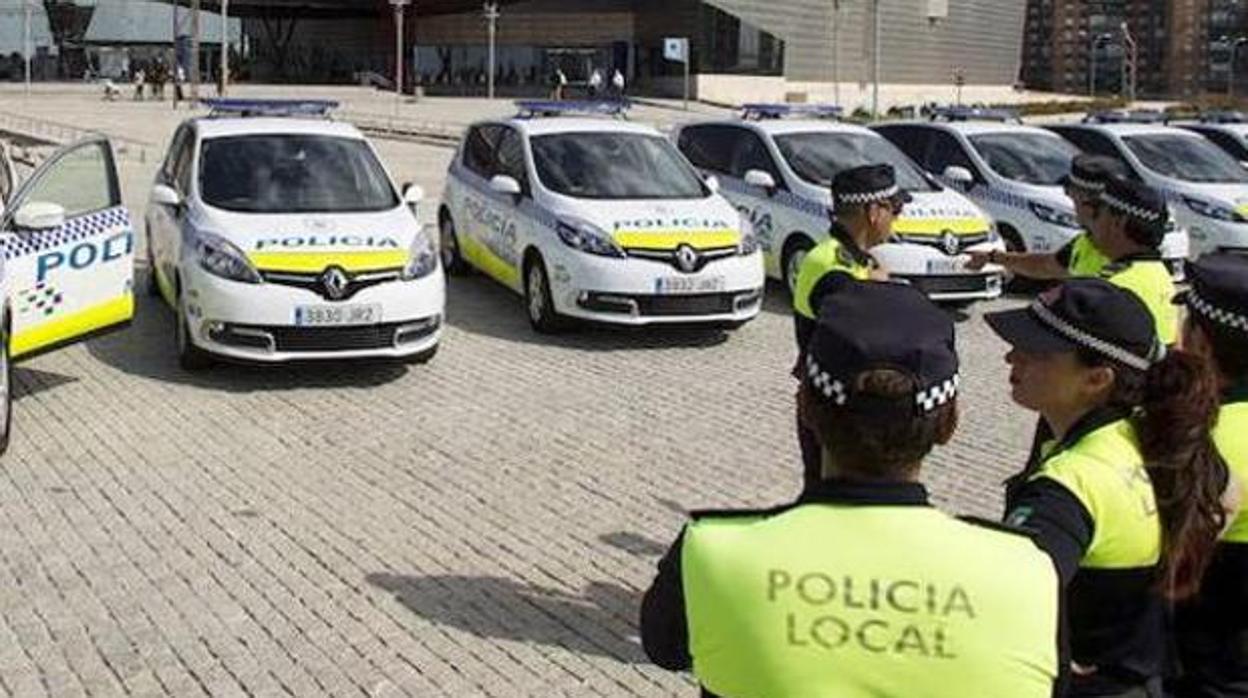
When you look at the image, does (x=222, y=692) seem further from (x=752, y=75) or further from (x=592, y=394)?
(x=752, y=75)

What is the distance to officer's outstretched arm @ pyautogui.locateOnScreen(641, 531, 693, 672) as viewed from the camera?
218cm

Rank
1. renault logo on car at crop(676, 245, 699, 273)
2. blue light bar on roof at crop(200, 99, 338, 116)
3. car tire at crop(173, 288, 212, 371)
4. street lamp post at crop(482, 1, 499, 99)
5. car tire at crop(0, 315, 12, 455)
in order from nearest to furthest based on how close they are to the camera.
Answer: car tire at crop(0, 315, 12, 455), car tire at crop(173, 288, 212, 371), renault logo on car at crop(676, 245, 699, 273), blue light bar on roof at crop(200, 99, 338, 116), street lamp post at crop(482, 1, 499, 99)

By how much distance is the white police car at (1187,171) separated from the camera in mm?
14250

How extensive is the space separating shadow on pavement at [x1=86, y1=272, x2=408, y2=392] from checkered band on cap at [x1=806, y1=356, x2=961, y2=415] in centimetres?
738

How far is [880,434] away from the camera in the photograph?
2.07 m

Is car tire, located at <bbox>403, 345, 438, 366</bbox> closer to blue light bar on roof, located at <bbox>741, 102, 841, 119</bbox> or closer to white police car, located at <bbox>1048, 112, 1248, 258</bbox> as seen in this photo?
blue light bar on roof, located at <bbox>741, 102, 841, 119</bbox>

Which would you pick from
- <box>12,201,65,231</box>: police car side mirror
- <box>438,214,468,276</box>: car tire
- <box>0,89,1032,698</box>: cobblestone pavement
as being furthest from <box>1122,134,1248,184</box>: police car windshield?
<box>12,201,65,231</box>: police car side mirror

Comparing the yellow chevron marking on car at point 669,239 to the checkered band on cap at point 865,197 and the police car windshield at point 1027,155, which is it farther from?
the checkered band on cap at point 865,197

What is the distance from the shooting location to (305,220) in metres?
9.47

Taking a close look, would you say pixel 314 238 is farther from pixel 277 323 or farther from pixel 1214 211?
pixel 1214 211

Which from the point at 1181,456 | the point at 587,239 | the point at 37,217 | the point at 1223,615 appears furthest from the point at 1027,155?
the point at 1181,456

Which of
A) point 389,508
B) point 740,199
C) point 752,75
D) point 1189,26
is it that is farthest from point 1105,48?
point 389,508

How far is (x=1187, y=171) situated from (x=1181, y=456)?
536 inches

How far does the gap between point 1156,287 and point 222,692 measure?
325 centimetres
